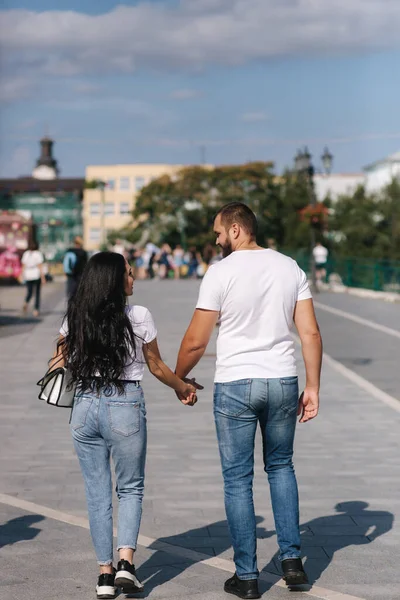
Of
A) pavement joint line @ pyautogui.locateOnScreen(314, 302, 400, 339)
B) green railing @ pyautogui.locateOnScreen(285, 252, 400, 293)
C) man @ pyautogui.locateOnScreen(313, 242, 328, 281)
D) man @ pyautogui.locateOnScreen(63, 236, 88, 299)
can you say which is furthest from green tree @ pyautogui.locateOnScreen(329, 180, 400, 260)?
man @ pyautogui.locateOnScreen(63, 236, 88, 299)

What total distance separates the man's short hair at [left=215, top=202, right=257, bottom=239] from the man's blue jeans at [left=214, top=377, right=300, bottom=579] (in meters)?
0.66

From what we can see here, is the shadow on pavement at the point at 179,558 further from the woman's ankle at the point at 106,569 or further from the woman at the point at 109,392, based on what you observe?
the woman at the point at 109,392

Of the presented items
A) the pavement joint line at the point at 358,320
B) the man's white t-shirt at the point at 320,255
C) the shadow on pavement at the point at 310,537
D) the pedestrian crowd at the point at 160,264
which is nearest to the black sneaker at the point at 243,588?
the shadow on pavement at the point at 310,537

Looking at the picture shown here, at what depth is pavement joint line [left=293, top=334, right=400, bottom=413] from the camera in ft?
38.8

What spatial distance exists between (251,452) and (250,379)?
0.33 meters

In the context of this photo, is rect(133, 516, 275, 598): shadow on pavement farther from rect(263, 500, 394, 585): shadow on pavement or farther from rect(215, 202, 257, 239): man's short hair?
rect(215, 202, 257, 239): man's short hair

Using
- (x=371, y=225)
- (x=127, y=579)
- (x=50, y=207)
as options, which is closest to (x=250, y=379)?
(x=127, y=579)

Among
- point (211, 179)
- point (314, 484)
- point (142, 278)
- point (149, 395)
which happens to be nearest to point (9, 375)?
point (149, 395)

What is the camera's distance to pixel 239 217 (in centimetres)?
528

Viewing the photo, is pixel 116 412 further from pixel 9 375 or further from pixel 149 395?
pixel 9 375

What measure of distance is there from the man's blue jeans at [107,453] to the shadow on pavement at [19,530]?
3.49ft

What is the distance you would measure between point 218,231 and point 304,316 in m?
0.51

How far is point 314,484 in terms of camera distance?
769cm

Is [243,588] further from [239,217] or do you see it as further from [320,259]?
[320,259]
